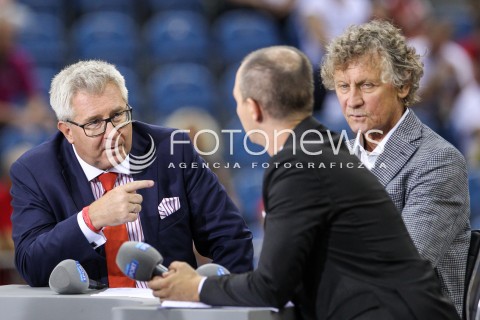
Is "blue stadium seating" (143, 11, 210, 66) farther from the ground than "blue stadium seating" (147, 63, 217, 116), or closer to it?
farther from the ground

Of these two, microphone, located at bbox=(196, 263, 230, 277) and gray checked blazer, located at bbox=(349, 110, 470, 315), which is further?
gray checked blazer, located at bbox=(349, 110, 470, 315)

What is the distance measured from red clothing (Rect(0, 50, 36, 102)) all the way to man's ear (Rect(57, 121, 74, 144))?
144 inches

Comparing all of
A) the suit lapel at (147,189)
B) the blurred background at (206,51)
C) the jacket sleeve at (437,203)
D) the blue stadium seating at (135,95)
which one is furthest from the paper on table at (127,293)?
the blue stadium seating at (135,95)

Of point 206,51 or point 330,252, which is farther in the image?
point 206,51

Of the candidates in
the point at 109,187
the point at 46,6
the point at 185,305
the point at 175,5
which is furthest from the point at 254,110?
the point at 46,6

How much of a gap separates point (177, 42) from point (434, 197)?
4.88 m

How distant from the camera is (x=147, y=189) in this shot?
10.8ft

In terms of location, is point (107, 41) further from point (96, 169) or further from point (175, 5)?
point (96, 169)

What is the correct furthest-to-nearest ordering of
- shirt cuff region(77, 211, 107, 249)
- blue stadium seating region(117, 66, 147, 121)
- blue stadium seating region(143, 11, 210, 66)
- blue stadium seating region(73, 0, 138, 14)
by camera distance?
blue stadium seating region(73, 0, 138, 14) → blue stadium seating region(143, 11, 210, 66) → blue stadium seating region(117, 66, 147, 121) → shirt cuff region(77, 211, 107, 249)

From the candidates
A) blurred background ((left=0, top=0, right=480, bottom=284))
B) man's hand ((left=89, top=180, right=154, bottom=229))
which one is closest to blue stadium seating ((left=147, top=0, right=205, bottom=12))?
blurred background ((left=0, top=0, right=480, bottom=284))

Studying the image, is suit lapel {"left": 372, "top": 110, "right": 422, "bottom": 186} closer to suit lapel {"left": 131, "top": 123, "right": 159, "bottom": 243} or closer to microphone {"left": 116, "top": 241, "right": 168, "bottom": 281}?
suit lapel {"left": 131, "top": 123, "right": 159, "bottom": 243}

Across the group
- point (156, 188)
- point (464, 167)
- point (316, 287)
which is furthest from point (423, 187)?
point (156, 188)

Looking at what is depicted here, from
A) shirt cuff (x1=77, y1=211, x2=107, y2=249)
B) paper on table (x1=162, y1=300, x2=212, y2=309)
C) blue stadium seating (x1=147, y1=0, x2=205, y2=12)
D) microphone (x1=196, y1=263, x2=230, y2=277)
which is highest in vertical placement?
blue stadium seating (x1=147, y1=0, x2=205, y2=12)

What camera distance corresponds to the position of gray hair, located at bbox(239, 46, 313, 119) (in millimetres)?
2521
